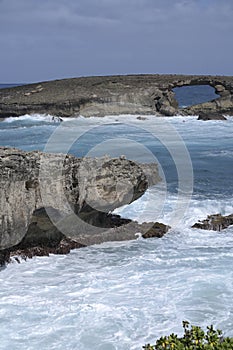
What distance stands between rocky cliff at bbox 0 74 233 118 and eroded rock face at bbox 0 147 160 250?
37.4m

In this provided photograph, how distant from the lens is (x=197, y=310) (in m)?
7.71

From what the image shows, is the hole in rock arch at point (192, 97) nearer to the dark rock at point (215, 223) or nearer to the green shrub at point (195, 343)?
the dark rock at point (215, 223)

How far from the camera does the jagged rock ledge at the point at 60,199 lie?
30.9 ft

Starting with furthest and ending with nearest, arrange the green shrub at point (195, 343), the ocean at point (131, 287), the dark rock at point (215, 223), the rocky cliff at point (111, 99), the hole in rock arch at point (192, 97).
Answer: the hole in rock arch at point (192, 97)
the rocky cliff at point (111, 99)
the dark rock at point (215, 223)
the ocean at point (131, 287)
the green shrub at point (195, 343)

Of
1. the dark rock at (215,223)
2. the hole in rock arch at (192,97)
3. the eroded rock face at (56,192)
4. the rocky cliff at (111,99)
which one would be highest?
the hole in rock arch at (192,97)

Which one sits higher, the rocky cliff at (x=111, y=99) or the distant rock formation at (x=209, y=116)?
the rocky cliff at (x=111, y=99)

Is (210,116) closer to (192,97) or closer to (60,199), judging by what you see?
(60,199)

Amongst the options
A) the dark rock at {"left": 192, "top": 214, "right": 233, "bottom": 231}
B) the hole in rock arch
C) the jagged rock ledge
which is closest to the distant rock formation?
the hole in rock arch

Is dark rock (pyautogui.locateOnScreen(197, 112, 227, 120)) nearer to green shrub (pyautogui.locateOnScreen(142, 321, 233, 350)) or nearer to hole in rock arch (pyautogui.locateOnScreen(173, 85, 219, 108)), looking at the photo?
hole in rock arch (pyautogui.locateOnScreen(173, 85, 219, 108))

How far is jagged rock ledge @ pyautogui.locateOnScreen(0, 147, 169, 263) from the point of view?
30.9 feet

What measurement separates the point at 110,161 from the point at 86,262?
2.42 meters

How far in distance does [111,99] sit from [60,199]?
132ft

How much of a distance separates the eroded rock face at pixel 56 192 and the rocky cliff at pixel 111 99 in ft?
123

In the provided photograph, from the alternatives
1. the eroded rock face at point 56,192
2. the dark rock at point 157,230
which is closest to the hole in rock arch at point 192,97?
the dark rock at point 157,230
